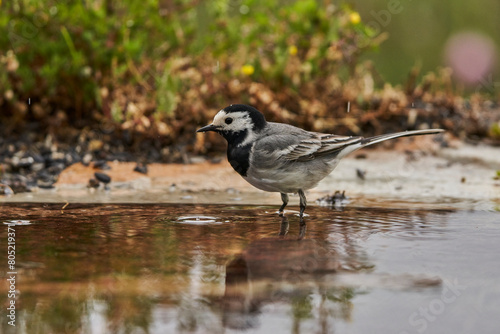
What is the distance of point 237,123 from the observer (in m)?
5.11

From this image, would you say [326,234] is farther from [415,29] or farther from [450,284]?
[415,29]

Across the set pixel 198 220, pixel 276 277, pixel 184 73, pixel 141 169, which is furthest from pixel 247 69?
pixel 276 277

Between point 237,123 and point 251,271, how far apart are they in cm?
184

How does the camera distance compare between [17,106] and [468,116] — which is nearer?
[17,106]

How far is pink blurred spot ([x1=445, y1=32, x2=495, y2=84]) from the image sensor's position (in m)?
10.5

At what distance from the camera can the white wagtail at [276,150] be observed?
4.95 metres

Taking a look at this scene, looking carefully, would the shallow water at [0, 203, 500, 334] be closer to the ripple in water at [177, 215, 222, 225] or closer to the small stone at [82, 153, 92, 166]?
the ripple in water at [177, 215, 222, 225]

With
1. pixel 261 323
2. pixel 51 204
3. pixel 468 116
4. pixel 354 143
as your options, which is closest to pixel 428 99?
pixel 468 116

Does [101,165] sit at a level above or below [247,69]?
below

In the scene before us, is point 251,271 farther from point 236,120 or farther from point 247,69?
point 247,69

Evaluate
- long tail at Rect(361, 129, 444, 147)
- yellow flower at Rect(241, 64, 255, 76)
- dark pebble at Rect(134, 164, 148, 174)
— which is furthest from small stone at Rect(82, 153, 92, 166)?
long tail at Rect(361, 129, 444, 147)

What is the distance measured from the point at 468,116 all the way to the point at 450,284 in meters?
5.67

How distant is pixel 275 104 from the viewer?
23.9 feet

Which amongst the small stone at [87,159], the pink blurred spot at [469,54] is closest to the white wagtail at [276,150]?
the small stone at [87,159]
